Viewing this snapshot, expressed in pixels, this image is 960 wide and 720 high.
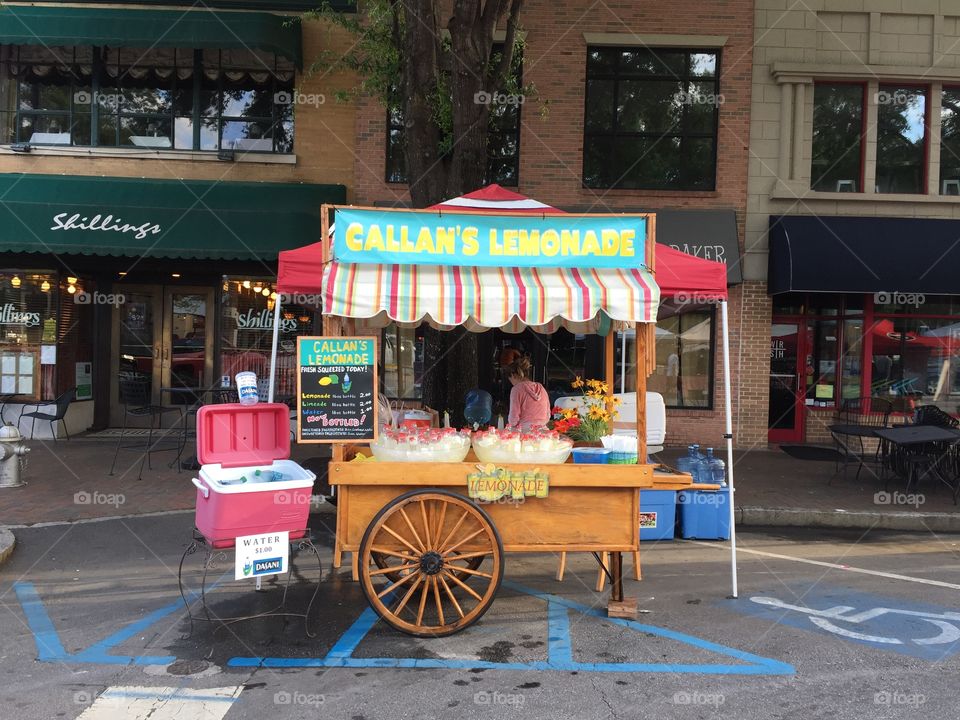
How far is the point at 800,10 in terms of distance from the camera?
11805mm

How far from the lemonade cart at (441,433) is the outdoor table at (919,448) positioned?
5445 millimetres

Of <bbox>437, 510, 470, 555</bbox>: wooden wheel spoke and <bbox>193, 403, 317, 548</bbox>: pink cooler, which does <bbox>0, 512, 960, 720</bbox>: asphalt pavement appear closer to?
<bbox>437, 510, 470, 555</bbox>: wooden wheel spoke

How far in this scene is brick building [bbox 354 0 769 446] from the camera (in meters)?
11.7

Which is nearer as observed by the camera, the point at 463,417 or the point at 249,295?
the point at 463,417

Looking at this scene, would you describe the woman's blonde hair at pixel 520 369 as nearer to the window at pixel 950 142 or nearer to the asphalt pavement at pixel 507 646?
the asphalt pavement at pixel 507 646

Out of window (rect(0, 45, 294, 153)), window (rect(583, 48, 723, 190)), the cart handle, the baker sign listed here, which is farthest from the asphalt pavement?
window (rect(0, 45, 294, 153))

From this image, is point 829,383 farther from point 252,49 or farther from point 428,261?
point 252,49

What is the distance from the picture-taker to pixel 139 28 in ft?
33.8

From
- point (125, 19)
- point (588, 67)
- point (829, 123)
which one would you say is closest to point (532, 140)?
point (588, 67)

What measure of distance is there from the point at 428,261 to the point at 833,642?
371 cm

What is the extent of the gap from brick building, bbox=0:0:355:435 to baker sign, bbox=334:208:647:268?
628cm

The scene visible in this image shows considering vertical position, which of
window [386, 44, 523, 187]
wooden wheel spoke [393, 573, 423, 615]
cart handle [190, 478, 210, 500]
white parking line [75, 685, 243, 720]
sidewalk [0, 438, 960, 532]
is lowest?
white parking line [75, 685, 243, 720]

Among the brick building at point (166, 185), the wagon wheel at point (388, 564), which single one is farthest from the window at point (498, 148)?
the wagon wheel at point (388, 564)

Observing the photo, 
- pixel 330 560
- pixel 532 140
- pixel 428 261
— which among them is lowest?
pixel 330 560
